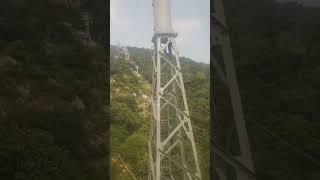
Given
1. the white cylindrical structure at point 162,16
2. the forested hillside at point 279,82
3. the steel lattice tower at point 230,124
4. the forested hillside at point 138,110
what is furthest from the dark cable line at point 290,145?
the forested hillside at point 138,110

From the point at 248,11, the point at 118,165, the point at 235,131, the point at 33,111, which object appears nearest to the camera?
the point at 235,131

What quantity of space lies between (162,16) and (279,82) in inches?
62.6

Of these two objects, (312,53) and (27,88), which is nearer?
(27,88)

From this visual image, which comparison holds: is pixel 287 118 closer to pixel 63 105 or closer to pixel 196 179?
pixel 196 179

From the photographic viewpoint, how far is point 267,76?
13.4 feet

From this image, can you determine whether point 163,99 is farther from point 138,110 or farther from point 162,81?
point 138,110

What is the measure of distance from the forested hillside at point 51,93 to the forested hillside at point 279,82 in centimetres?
145

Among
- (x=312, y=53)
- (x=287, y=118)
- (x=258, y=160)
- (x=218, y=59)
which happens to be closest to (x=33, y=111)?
(x=218, y=59)

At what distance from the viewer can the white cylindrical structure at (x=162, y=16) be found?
4.62m

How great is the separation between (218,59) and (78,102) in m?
1.30

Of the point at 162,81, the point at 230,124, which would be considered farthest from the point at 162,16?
the point at 230,124

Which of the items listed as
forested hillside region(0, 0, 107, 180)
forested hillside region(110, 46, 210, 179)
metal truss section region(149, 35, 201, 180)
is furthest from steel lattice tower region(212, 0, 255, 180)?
forested hillside region(110, 46, 210, 179)

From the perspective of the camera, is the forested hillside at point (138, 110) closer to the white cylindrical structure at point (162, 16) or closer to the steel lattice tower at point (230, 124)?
the white cylindrical structure at point (162, 16)

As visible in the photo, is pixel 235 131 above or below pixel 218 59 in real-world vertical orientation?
below
